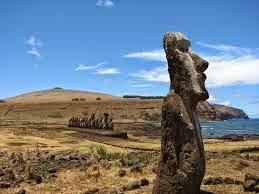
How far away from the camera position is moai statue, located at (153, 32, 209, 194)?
13.8 meters

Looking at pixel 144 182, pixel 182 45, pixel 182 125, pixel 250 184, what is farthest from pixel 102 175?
pixel 182 45

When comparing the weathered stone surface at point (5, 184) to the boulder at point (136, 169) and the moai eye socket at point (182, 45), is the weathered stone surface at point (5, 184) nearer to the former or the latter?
the boulder at point (136, 169)

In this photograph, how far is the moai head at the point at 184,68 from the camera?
13883 millimetres

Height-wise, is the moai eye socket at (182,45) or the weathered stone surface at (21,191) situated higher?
the moai eye socket at (182,45)

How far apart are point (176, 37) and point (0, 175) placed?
11272mm

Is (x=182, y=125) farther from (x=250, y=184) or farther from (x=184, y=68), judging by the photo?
(x=250, y=184)

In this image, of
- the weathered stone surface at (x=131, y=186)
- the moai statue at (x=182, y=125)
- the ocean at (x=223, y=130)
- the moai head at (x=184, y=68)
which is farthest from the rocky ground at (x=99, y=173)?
the ocean at (x=223, y=130)

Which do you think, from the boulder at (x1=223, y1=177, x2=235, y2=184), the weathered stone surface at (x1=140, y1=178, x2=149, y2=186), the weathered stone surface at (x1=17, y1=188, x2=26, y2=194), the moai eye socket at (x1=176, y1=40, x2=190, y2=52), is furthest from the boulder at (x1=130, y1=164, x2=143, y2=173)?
the moai eye socket at (x1=176, y1=40, x2=190, y2=52)

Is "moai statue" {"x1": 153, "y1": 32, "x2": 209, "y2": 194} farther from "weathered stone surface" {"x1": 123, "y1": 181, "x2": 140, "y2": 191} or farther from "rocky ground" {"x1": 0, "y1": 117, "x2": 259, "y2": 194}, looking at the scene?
"weathered stone surface" {"x1": 123, "y1": 181, "x2": 140, "y2": 191}

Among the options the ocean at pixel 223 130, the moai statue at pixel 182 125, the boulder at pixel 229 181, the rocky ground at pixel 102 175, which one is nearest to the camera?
the moai statue at pixel 182 125

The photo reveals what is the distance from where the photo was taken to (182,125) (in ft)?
45.5

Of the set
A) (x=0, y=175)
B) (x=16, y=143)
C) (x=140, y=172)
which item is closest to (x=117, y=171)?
(x=140, y=172)

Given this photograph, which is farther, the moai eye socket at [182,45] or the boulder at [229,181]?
the boulder at [229,181]

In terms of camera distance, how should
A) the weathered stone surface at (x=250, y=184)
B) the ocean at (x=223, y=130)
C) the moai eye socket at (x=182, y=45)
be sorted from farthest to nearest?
the ocean at (x=223, y=130) → the weathered stone surface at (x=250, y=184) → the moai eye socket at (x=182, y=45)
